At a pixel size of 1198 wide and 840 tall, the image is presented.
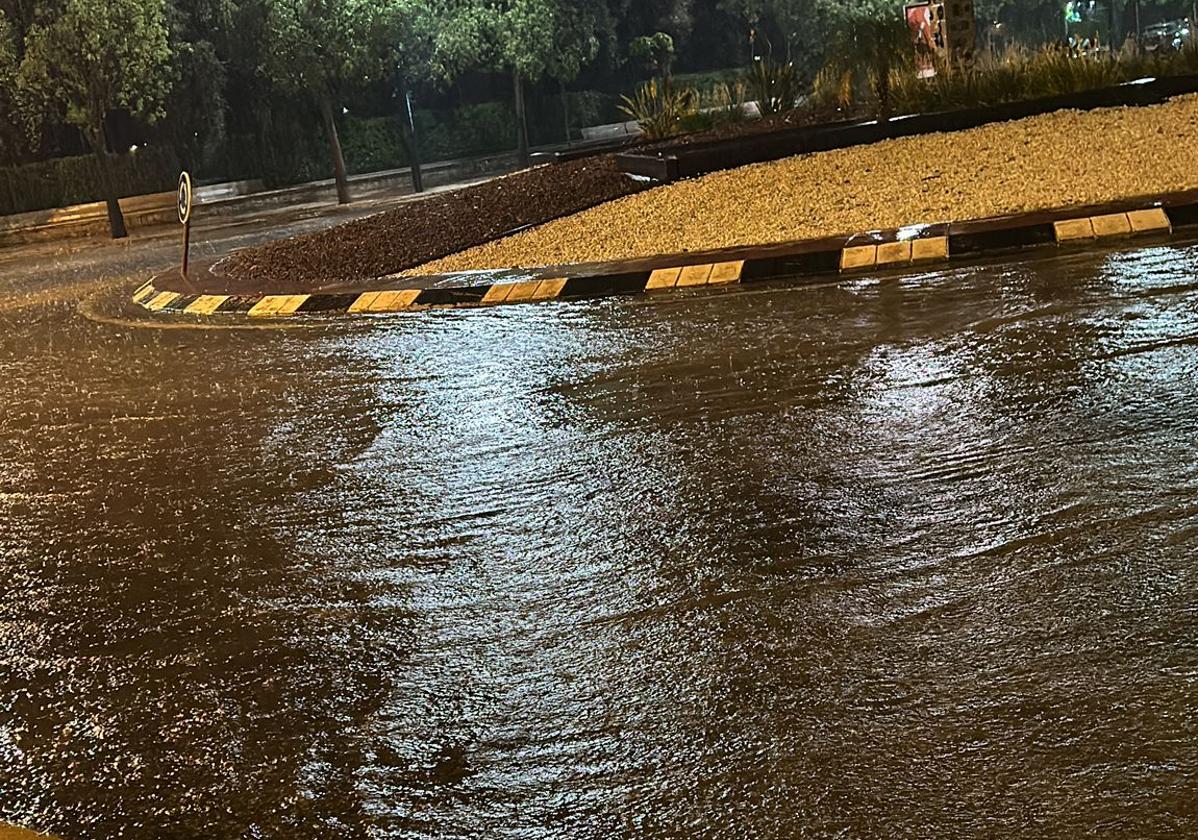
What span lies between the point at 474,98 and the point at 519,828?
45.6m

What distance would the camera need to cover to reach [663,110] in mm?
20562

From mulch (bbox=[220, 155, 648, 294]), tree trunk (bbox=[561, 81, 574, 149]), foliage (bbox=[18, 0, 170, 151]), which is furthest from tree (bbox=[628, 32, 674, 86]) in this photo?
mulch (bbox=[220, 155, 648, 294])

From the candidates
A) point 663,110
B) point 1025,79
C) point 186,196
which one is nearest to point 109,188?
point 663,110

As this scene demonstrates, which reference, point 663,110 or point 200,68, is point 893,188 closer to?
point 663,110

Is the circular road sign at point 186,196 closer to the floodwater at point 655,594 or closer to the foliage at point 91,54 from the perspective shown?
the floodwater at point 655,594

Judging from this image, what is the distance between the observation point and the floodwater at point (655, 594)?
125 inches

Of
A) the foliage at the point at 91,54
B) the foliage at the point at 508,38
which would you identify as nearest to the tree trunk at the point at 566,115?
the foliage at the point at 508,38

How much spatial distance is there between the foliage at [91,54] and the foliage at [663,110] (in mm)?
12460

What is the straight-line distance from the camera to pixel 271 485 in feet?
20.7

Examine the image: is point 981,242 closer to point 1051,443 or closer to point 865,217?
point 865,217

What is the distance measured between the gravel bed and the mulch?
0.51 m

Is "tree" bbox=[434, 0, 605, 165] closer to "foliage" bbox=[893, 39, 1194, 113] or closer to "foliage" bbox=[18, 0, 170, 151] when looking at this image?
"foliage" bbox=[18, 0, 170, 151]

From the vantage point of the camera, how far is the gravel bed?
1129 centimetres

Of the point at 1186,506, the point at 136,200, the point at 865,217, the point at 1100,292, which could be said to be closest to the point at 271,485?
the point at 1186,506
